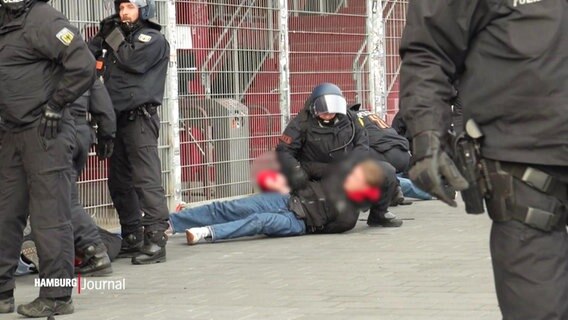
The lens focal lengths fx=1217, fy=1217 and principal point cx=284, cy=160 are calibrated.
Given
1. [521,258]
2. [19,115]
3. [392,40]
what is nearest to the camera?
[521,258]

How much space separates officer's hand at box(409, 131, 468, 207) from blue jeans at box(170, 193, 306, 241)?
18.6 feet

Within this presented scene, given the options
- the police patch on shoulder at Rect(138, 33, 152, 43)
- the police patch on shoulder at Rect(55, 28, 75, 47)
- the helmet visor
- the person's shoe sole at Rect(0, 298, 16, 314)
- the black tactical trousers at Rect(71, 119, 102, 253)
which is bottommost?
the person's shoe sole at Rect(0, 298, 16, 314)

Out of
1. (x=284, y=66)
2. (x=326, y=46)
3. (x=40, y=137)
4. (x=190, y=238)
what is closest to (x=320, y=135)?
(x=190, y=238)

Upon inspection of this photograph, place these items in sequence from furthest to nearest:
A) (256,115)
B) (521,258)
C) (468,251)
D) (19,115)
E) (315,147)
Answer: (256,115) → (315,147) → (468,251) → (19,115) → (521,258)

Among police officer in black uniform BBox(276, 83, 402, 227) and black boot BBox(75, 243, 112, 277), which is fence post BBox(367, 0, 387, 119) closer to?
police officer in black uniform BBox(276, 83, 402, 227)

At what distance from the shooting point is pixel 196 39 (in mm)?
11516

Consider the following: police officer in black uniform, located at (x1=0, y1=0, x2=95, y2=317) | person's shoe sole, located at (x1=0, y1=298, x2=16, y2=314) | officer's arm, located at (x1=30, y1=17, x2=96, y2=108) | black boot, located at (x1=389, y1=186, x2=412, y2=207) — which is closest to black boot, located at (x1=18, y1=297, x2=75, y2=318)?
police officer in black uniform, located at (x1=0, y1=0, x2=95, y2=317)

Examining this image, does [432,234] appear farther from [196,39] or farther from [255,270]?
[196,39]

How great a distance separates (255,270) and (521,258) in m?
4.60

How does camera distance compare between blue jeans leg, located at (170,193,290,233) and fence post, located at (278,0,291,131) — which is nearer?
blue jeans leg, located at (170,193,290,233)

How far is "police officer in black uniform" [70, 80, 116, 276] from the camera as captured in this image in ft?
27.2

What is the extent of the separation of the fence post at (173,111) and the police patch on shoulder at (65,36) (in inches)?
155

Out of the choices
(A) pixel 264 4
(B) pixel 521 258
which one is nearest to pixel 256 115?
(A) pixel 264 4

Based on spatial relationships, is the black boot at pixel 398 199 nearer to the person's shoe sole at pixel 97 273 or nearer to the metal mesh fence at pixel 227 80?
the metal mesh fence at pixel 227 80
